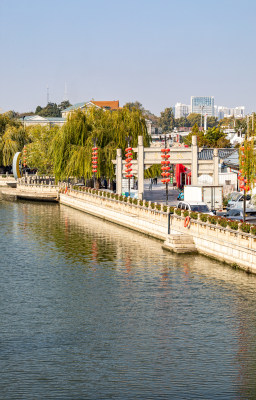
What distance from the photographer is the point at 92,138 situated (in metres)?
71.2

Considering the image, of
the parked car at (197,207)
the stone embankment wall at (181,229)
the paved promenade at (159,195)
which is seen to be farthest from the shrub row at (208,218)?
the paved promenade at (159,195)

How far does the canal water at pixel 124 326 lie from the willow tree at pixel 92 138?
2795cm

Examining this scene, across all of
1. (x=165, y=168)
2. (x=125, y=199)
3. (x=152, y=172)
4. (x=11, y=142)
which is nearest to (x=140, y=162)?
(x=125, y=199)

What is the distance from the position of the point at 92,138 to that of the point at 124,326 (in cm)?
4692

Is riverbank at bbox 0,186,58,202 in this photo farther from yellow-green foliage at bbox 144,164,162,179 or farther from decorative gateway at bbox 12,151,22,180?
yellow-green foliage at bbox 144,164,162,179

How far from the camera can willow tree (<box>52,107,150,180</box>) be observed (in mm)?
71250

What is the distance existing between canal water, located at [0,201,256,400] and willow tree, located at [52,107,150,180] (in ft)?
91.7

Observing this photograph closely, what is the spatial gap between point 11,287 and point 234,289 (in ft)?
37.1

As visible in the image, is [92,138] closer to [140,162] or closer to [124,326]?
[140,162]

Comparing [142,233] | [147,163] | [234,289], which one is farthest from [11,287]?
[147,163]

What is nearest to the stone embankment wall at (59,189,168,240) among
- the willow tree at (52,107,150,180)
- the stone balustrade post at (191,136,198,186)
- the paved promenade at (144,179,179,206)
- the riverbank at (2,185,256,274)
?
the riverbank at (2,185,256,274)

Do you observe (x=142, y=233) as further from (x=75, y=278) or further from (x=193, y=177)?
(x=75, y=278)

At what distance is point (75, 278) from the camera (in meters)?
35.2

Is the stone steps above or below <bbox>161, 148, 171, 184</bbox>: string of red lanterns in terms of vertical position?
below
